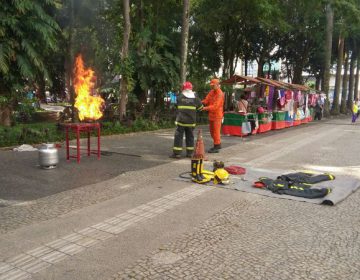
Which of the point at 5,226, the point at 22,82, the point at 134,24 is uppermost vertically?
the point at 134,24

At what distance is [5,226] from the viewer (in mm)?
4828

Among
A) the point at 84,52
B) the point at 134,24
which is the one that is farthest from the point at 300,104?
the point at 84,52

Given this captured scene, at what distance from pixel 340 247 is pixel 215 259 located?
4.88 feet

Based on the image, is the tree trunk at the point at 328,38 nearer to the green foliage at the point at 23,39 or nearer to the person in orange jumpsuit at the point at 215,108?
the person in orange jumpsuit at the point at 215,108

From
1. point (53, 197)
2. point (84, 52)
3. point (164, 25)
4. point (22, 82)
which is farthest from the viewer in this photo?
point (164, 25)

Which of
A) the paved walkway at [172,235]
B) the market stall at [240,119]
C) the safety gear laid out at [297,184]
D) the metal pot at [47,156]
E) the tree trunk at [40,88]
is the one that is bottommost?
the paved walkway at [172,235]

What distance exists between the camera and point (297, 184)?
6945 mm

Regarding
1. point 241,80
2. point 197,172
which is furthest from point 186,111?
point 241,80

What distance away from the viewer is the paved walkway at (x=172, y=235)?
12.4 feet

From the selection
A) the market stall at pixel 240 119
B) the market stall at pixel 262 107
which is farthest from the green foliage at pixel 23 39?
the market stall at pixel 262 107

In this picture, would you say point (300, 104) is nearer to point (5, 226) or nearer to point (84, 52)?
point (84, 52)

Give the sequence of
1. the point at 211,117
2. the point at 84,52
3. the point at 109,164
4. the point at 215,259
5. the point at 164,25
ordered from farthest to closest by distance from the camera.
Result: 1. the point at 164,25
2. the point at 84,52
3. the point at 211,117
4. the point at 109,164
5. the point at 215,259

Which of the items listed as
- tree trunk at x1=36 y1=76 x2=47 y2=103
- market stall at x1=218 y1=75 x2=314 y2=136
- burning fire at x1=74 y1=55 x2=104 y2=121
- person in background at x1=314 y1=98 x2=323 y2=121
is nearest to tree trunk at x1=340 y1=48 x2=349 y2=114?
person in background at x1=314 y1=98 x2=323 y2=121

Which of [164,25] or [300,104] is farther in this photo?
[300,104]
